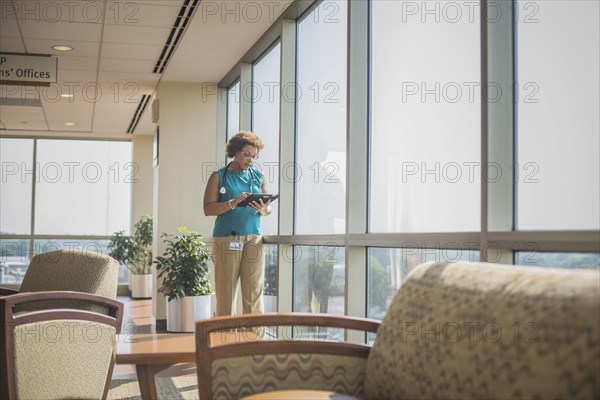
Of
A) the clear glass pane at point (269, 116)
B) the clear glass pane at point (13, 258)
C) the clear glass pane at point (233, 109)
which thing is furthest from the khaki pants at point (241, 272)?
the clear glass pane at point (13, 258)

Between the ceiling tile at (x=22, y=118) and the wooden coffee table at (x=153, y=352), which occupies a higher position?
the ceiling tile at (x=22, y=118)

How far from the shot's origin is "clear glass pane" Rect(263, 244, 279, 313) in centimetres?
609

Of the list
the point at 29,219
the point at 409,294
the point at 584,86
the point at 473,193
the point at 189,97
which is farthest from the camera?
the point at 29,219

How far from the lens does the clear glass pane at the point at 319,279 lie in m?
4.58

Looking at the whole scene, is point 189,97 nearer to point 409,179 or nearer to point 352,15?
point 352,15

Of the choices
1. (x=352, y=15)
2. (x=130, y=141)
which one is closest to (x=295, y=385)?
(x=352, y=15)

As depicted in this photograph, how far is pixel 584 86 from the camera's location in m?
2.35

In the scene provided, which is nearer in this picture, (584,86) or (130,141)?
(584,86)

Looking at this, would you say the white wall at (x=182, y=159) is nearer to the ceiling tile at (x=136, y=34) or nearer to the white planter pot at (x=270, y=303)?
the ceiling tile at (x=136, y=34)

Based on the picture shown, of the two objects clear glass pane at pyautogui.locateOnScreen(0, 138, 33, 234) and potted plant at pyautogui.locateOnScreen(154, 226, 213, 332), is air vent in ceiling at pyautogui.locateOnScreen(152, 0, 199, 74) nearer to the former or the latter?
potted plant at pyautogui.locateOnScreen(154, 226, 213, 332)

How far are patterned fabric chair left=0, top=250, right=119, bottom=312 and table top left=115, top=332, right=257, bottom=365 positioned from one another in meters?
0.72

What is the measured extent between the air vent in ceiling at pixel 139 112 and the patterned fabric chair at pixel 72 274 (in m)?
5.72

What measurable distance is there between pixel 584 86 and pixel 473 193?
80 cm

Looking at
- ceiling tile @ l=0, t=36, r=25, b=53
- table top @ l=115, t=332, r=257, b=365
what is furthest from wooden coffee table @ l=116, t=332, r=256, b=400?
ceiling tile @ l=0, t=36, r=25, b=53
